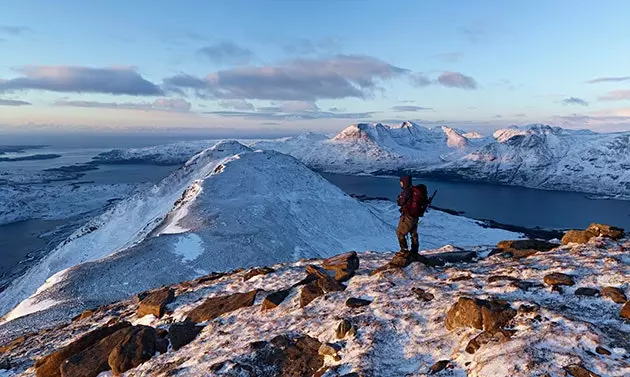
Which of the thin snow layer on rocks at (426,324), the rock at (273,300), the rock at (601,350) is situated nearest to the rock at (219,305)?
the thin snow layer on rocks at (426,324)

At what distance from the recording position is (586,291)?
10.5 meters

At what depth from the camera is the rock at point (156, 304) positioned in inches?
574

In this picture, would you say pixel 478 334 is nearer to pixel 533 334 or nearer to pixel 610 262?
pixel 533 334

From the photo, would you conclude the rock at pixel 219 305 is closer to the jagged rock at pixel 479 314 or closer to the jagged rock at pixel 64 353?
the jagged rock at pixel 64 353

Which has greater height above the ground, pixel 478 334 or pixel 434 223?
pixel 478 334

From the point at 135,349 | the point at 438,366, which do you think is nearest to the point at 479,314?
the point at 438,366

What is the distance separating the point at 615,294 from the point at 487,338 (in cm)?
421

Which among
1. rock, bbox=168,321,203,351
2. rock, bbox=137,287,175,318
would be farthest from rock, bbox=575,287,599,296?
rock, bbox=137,287,175,318

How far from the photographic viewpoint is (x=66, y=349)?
1192 cm

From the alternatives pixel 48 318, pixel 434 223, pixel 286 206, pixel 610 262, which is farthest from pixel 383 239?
pixel 610 262

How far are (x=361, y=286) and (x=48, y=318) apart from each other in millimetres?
24069

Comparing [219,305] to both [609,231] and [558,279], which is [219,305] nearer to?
[558,279]

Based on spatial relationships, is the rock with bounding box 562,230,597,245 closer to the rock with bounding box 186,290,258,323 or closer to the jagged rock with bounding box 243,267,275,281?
the jagged rock with bounding box 243,267,275,281

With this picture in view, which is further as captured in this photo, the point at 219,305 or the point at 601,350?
the point at 219,305
